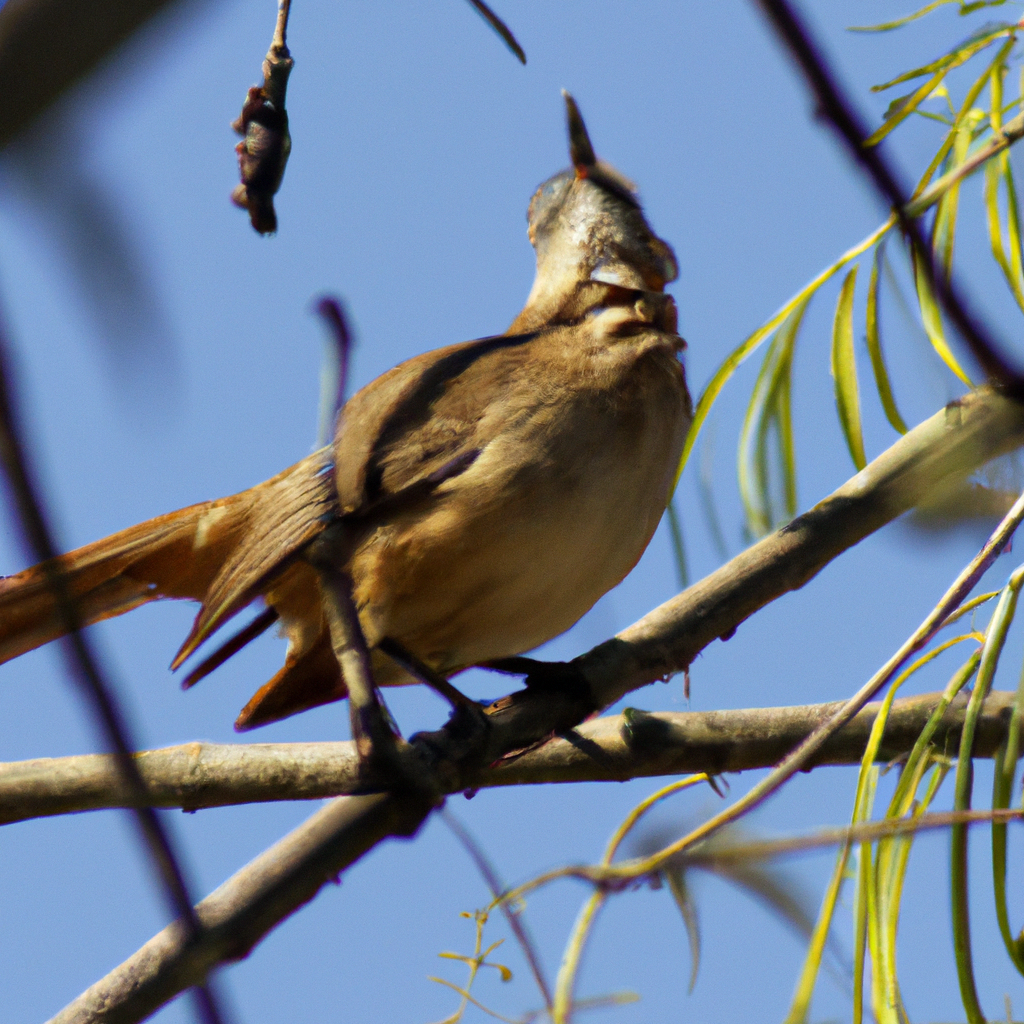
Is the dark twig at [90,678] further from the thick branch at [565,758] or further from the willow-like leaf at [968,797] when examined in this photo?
the thick branch at [565,758]

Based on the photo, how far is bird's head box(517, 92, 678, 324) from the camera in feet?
10.8

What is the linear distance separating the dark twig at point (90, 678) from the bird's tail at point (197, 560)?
212 centimetres

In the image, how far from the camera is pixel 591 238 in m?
3.34

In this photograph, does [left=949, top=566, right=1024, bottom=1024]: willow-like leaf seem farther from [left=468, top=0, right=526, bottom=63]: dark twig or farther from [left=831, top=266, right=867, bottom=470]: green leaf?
[left=468, top=0, right=526, bottom=63]: dark twig

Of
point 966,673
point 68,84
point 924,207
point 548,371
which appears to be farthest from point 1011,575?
point 68,84

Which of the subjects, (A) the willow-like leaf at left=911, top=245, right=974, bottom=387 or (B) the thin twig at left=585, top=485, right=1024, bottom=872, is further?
(A) the willow-like leaf at left=911, top=245, right=974, bottom=387

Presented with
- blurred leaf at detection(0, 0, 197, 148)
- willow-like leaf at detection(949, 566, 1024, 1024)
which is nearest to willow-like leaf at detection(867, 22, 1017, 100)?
willow-like leaf at detection(949, 566, 1024, 1024)

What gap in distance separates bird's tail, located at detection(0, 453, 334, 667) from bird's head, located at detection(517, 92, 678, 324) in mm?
911

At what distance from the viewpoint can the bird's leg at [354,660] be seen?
1162mm

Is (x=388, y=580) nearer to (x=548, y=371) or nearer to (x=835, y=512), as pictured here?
(x=548, y=371)

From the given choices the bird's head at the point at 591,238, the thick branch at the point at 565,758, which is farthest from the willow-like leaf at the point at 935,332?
the bird's head at the point at 591,238

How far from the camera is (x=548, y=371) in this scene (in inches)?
115

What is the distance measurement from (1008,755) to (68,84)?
5.09ft

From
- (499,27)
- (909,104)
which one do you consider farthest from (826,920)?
(909,104)
